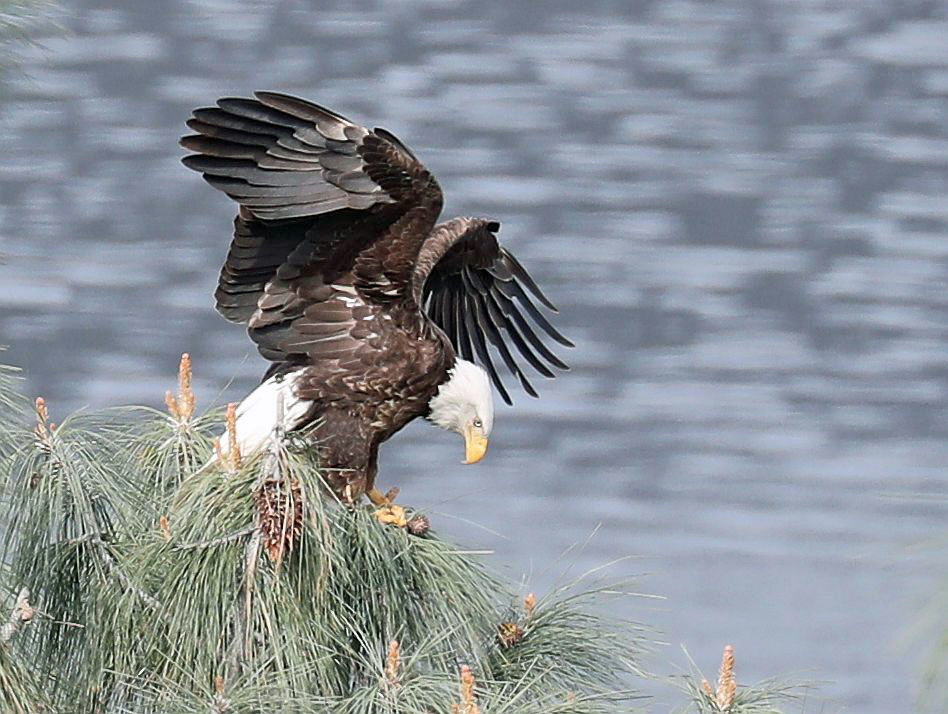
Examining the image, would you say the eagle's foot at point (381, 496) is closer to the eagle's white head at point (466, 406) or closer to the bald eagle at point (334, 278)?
the bald eagle at point (334, 278)

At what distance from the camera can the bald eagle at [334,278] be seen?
2.91m

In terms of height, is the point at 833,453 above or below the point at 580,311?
below

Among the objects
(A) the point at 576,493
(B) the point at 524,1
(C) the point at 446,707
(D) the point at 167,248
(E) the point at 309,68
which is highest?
(B) the point at 524,1

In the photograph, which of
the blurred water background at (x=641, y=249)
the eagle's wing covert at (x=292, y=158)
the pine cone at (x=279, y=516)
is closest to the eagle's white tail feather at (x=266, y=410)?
the eagle's wing covert at (x=292, y=158)

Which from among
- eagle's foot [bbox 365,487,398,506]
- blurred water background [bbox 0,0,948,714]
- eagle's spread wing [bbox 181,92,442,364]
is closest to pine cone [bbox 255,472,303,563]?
eagle's foot [bbox 365,487,398,506]

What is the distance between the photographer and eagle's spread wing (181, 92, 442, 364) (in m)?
2.90

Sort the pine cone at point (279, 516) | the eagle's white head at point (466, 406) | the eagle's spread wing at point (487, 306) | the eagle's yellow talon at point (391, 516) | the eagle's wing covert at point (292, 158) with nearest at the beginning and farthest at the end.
A: the pine cone at point (279, 516), the eagle's yellow talon at point (391, 516), the eagle's wing covert at point (292, 158), the eagle's white head at point (466, 406), the eagle's spread wing at point (487, 306)

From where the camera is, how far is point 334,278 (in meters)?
3.15

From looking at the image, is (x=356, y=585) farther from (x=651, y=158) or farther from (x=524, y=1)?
(x=524, y=1)

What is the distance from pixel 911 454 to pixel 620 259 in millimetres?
2666

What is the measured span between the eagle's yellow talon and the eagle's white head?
102 centimetres

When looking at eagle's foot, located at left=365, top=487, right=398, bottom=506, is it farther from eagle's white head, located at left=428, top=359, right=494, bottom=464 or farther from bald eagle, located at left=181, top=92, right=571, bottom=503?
eagle's white head, located at left=428, top=359, right=494, bottom=464

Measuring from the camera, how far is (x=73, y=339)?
7.93m

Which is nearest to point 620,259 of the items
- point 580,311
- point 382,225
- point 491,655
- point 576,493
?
point 580,311
